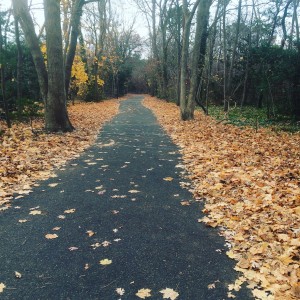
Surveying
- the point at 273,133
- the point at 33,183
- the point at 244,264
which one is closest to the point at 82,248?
the point at 244,264

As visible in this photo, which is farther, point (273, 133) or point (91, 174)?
point (273, 133)

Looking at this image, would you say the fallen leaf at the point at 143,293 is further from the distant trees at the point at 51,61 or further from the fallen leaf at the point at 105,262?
the distant trees at the point at 51,61

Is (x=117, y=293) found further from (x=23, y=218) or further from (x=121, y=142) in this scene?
(x=121, y=142)

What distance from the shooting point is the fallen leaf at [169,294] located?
2863mm

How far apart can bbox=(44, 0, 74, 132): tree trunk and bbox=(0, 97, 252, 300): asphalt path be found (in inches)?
225

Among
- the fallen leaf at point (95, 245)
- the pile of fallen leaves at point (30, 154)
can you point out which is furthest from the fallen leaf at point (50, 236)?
the pile of fallen leaves at point (30, 154)

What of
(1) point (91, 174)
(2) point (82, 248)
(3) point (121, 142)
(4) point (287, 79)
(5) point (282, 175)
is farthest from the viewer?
(4) point (287, 79)

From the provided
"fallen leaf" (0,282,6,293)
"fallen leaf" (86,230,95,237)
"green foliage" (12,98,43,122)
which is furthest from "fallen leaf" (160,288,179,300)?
"green foliage" (12,98,43,122)

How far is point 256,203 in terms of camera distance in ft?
16.1

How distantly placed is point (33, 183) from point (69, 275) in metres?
3.47

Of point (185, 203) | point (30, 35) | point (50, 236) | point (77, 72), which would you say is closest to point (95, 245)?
point (50, 236)

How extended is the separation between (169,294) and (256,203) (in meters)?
2.59

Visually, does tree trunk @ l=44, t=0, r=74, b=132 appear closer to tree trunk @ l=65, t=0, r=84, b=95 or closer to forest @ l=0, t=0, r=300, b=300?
forest @ l=0, t=0, r=300, b=300

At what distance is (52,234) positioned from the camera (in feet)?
13.3
